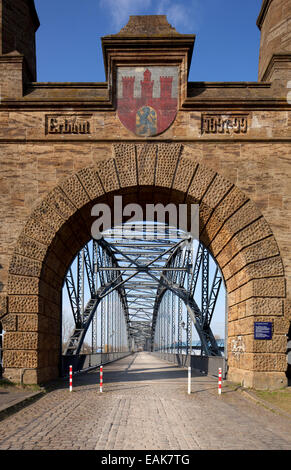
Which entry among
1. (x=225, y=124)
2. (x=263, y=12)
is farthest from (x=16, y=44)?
(x=263, y=12)

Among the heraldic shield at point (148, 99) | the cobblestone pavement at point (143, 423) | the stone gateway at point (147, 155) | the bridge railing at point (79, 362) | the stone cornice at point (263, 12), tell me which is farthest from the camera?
the bridge railing at point (79, 362)

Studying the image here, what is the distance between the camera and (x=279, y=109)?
1330cm

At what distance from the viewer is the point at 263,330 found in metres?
12.3

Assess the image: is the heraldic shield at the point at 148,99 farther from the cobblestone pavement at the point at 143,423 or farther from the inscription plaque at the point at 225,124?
the cobblestone pavement at the point at 143,423

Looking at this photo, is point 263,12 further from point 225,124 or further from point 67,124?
point 67,124

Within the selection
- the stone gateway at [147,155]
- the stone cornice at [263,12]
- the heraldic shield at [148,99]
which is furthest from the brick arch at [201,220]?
the stone cornice at [263,12]

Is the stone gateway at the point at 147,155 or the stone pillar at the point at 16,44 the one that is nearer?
the stone gateway at the point at 147,155

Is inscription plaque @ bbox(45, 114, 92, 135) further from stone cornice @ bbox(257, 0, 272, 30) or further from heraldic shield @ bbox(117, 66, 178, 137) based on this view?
stone cornice @ bbox(257, 0, 272, 30)

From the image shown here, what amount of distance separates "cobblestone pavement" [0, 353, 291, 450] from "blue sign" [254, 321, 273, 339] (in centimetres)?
169

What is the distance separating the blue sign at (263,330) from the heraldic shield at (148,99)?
6.23m

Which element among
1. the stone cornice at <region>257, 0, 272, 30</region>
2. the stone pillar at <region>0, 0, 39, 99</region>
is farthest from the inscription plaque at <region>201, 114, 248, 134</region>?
the stone pillar at <region>0, 0, 39, 99</region>

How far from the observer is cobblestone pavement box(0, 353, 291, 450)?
653 cm

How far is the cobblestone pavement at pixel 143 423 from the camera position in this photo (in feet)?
21.4

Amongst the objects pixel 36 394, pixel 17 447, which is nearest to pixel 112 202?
pixel 36 394
